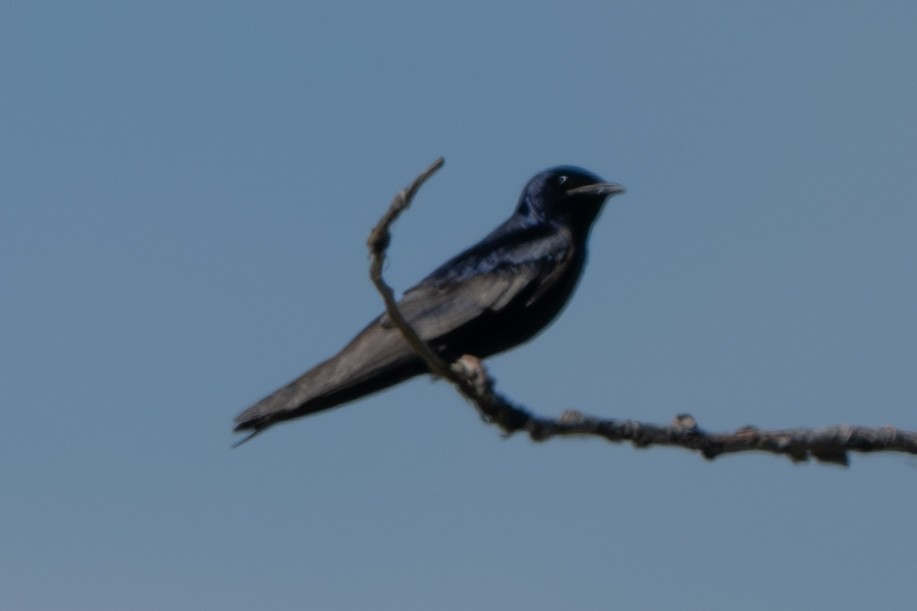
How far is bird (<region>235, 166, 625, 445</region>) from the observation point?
6797mm

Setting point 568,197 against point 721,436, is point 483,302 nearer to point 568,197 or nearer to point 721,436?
point 568,197

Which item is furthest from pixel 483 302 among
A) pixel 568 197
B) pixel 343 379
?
pixel 568 197

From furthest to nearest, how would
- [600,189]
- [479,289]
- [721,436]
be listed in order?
[600,189] < [479,289] < [721,436]

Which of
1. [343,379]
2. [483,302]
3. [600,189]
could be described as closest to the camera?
[343,379]

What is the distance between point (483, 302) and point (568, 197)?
5.48ft

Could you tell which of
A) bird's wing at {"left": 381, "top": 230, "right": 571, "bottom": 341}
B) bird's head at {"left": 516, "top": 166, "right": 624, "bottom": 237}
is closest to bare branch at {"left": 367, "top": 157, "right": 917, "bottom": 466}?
bird's wing at {"left": 381, "top": 230, "right": 571, "bottom": 341}

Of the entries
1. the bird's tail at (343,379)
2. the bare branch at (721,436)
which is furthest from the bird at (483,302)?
the bare branch at (721,436)

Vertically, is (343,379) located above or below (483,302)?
below

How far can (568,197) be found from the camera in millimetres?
9125

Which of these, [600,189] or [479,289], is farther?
[600,189]

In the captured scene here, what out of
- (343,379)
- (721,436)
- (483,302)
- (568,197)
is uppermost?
(568,197)

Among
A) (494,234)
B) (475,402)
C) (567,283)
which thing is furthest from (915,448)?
(494,234)

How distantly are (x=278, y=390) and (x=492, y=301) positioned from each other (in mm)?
1396

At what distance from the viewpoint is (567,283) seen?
8.13 m
